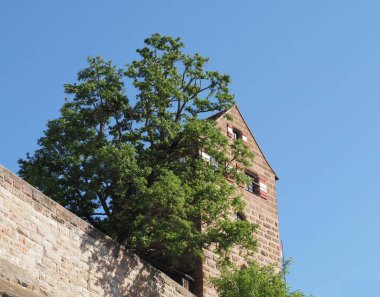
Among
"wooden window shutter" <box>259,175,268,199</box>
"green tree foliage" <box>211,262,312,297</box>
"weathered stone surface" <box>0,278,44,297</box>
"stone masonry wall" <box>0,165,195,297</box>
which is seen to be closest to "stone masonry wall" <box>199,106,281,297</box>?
"wooden window shutter" <box>259,175,268,199</box>

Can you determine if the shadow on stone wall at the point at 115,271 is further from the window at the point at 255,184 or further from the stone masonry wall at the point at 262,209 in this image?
the window at the point at 255,184

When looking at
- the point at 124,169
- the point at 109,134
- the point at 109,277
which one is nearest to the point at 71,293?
the point at 109,277

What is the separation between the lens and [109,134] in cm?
2569

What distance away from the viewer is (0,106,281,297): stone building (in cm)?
1856

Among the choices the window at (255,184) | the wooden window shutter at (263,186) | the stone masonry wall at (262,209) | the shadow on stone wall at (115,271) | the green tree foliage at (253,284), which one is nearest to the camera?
the shadow on stone wall at (115,271)

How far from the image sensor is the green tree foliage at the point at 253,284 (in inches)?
888

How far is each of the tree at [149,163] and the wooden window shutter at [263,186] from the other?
14.7 feet

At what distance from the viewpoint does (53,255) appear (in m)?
19.7

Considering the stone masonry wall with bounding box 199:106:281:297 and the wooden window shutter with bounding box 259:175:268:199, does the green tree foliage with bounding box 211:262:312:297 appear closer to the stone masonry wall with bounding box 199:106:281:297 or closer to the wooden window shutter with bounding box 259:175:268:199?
the stone masonry wall with bounding box 199:106:281:297

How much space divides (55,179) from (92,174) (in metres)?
1.27

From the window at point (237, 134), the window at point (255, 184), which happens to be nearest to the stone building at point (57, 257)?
the window at point (255, 184)

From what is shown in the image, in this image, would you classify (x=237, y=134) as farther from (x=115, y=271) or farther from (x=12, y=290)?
(x=12, y=290)

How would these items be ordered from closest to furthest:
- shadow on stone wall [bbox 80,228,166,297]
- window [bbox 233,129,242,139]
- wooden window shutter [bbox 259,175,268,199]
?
1. shadow on stone wall [bbox 80,228,166,297]
2. wooden window shutter [bbox 259,175,268,199]
3. window [bbox 233,129,242,139]

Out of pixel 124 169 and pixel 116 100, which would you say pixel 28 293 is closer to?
pixel 124 169
